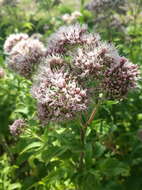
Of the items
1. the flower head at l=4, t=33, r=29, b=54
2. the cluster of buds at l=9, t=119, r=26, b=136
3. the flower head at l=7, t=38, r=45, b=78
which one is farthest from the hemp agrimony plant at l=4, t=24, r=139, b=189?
the flower head at l=4, t=33, r=29, b=54

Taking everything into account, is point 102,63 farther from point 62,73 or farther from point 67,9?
point 67,9

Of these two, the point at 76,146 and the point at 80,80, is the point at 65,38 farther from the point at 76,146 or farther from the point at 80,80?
the point at 76,146

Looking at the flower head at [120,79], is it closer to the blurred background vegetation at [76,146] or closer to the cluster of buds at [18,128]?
the blurred background vegetation at [76,146]

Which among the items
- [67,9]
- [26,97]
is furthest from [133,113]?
[67,9]

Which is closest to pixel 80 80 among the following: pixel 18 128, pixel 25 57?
pixel 18 128

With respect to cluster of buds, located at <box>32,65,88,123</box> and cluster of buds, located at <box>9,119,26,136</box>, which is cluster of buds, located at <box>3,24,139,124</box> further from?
cluster of buds, located at <box>9,119,26,136</box>

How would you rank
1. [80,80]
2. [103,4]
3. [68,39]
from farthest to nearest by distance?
1. [103,4]
2. [68,39]
3. [80,80]

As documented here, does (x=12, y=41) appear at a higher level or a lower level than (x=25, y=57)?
higher

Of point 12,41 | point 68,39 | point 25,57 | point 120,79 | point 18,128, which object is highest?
point 12,41
